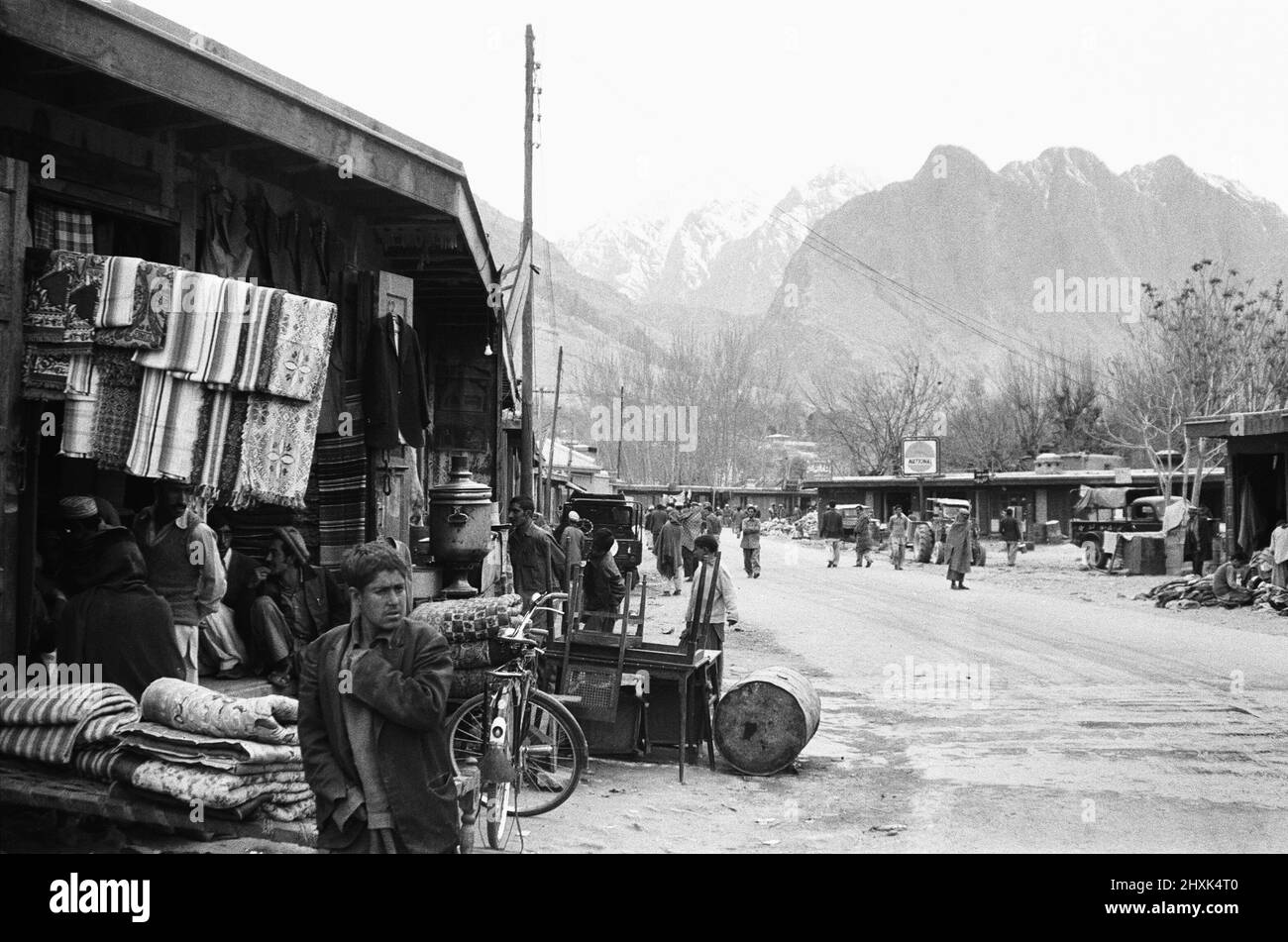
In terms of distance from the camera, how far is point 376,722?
407 cm

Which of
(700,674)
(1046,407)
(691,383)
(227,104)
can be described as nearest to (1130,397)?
(1046,407)

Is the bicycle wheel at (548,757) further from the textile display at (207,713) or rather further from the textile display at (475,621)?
the textile display at (207,713)

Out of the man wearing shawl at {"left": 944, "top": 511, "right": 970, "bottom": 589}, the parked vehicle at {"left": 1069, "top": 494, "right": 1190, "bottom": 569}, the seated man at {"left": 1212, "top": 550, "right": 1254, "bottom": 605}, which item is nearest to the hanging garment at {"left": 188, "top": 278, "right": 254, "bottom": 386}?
the seated man at {"left": 1212, "top": 550, "right": 1254, "bottom": 605}

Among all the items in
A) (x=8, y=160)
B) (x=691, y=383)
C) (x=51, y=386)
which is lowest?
(x=51, y=386)

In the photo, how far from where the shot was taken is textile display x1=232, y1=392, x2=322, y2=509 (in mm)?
6641

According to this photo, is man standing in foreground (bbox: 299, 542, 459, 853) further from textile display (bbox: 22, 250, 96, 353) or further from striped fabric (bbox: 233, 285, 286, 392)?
textile display (bbox: 22, 250, 96, 353)

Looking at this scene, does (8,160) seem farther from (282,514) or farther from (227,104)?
(282,514)

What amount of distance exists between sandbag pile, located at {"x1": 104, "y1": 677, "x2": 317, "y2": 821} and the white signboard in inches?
1857

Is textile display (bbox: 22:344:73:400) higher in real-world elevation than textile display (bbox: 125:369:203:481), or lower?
higher

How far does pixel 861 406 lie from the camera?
7319 cm

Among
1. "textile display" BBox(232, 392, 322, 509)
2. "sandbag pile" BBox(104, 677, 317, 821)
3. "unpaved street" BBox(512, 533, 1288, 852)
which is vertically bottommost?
"unpaved street" BBox(512, 533, 1288, 852)

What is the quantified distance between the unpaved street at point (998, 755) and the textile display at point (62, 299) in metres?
3.75

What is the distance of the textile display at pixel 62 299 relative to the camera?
612 cm
